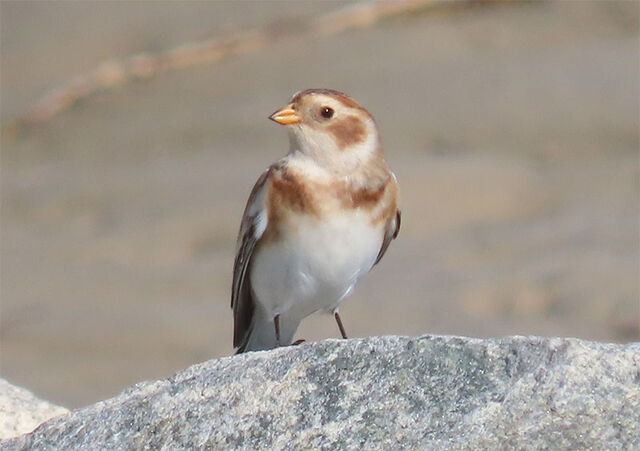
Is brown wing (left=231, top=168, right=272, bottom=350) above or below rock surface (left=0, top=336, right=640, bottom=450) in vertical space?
above

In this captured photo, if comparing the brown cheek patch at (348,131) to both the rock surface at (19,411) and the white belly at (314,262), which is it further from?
the rock surface at (19,411)

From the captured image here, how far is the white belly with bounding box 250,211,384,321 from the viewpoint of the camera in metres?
6.11

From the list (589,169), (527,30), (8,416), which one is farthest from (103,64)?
(8,416)

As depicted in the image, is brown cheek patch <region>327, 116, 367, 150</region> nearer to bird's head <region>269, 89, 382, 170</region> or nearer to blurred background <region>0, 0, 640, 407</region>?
bird's head <region>269, 89, 382, 170</region>

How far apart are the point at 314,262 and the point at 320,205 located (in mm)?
257

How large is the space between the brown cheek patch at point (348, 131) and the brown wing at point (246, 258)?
305mm

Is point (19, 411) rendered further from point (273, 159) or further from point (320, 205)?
point (273, 159)

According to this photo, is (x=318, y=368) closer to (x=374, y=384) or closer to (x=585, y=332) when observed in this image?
(x=374, y=384)

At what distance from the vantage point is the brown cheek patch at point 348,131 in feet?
20.3

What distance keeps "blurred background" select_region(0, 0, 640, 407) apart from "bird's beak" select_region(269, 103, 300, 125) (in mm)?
4827

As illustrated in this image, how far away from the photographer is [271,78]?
16438 mm

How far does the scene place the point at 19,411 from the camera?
17.0ft

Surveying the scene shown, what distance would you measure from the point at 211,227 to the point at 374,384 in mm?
9178

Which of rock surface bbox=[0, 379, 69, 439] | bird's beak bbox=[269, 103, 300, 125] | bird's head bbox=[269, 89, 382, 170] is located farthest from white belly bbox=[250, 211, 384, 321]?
rock surface bbox=[0, 379, 69, 439]
